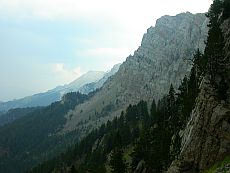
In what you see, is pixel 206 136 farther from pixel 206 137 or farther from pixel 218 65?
pixel 218 65

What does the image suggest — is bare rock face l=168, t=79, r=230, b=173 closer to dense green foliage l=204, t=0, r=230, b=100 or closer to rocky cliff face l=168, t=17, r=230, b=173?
rocky cliff face l=168, t=17, r=230, b=173

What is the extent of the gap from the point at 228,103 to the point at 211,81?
6.36 m

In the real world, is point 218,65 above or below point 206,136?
above

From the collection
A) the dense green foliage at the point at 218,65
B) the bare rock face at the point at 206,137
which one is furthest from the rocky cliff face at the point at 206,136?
the dense green foliage at the point at 218,65

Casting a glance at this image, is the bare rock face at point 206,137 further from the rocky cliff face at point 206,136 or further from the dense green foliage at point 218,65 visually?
the dense green foliage at point 218,65

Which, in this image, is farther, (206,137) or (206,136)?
(206,136)

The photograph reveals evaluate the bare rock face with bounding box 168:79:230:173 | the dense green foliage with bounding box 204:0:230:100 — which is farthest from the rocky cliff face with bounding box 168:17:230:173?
the dense green foliage with bounding box 204:0:230:100

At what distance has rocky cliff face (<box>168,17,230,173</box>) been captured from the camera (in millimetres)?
64688

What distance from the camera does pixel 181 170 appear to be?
68.9 m

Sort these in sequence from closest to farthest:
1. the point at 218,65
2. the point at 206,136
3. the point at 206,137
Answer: the point at 206,137 → the point at 206,136 → the point at 218,65

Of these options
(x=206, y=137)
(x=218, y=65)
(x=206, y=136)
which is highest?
(x=218, y=65)

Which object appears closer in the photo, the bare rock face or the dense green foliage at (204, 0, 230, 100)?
the bare rock face

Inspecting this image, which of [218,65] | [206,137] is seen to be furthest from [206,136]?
[218,65]

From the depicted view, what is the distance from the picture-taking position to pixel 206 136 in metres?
67.6
